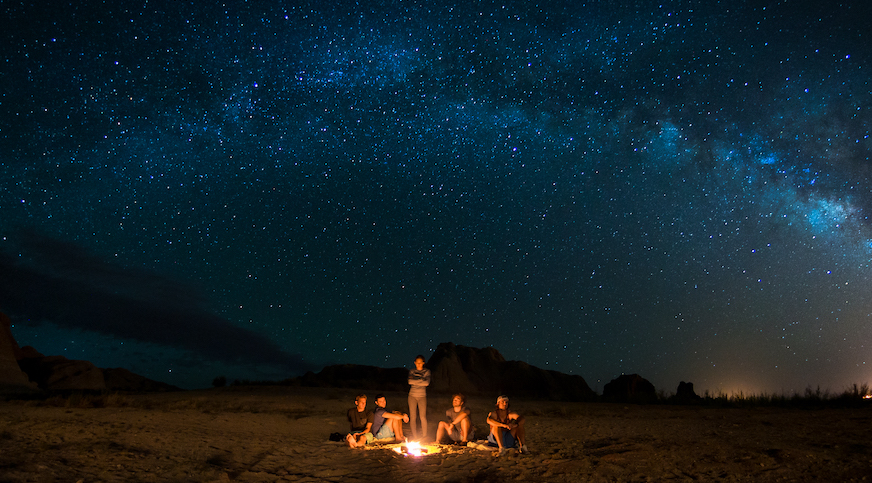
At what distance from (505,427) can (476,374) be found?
38839 mm

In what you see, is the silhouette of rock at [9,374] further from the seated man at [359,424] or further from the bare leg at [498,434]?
the bare leg at [498,434]

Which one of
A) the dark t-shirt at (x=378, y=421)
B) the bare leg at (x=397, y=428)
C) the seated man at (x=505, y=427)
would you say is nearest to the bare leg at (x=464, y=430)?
the seated man at (x=505, y=427)

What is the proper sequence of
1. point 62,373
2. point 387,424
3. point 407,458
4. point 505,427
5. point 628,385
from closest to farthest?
point 407,458 → point 505,427 → point 387,424 → point 62,373 → point 628,385

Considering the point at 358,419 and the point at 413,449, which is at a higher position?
the point at 358,419

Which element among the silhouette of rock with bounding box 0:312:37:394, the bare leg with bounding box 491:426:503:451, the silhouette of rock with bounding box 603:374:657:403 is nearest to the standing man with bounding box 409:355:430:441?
the bare leg with bounding box 491:426:503:451

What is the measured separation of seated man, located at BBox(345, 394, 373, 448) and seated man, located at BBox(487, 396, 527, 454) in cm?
267

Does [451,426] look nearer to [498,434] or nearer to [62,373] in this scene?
[498,434]

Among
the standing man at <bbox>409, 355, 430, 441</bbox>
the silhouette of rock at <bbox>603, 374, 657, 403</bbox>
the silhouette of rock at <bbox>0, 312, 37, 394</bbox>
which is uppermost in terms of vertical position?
the standing man at <bbox>409, 355, 430, 441</bbox>

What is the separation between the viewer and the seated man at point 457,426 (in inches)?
392

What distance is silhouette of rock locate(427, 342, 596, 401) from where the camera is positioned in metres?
44.1

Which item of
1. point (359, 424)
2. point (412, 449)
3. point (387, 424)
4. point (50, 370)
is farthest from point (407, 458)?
point (50, 370)

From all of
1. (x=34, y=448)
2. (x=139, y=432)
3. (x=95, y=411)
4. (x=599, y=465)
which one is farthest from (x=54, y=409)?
(x=599, y=465)

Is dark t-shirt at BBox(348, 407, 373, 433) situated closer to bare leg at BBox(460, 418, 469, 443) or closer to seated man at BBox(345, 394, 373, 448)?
seated man at BBox(345, 394, 373, 448)

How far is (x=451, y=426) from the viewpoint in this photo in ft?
33.0
